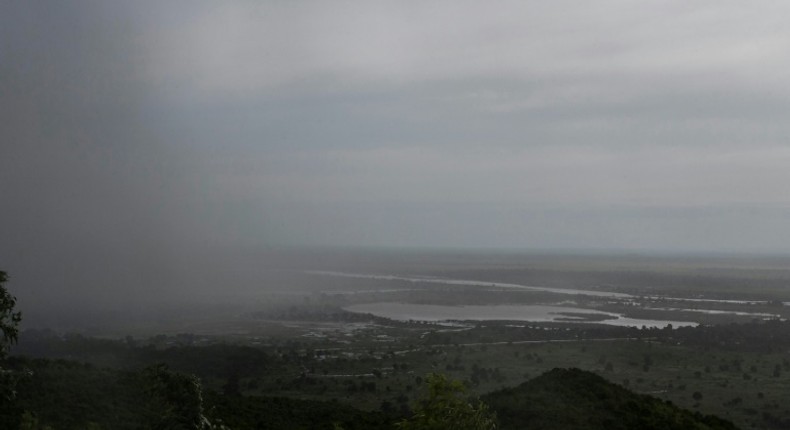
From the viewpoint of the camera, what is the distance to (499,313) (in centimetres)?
8850

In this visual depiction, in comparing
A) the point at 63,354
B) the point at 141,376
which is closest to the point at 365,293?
the point at 63,354

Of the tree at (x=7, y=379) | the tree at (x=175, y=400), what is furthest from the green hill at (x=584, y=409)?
the tree at (x=7, y=379)

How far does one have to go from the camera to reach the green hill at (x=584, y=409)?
25.0 meters

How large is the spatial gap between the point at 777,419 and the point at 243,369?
31331 millimetres

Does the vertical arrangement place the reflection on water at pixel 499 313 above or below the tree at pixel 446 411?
below

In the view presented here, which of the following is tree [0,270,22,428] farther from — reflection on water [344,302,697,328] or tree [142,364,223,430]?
reflection on water [344,302,697,328]

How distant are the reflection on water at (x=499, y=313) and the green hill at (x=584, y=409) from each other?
50390 mm

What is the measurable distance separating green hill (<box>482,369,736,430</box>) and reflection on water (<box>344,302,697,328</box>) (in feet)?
165

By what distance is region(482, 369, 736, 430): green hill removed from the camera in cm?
2500

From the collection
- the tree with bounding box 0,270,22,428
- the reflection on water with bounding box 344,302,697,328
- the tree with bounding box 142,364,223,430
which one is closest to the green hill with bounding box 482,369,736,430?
the tree with bounding box 142,364,223,430

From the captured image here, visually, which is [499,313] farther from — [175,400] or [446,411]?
[446,411]

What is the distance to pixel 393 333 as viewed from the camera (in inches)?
2655

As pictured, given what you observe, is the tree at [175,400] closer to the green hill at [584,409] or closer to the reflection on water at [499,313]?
the green hill at [584,409]

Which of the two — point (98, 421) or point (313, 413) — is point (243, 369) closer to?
point (313, 413)
